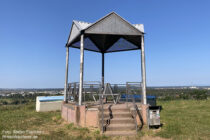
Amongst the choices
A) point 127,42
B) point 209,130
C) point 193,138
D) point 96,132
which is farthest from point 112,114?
point 127,42

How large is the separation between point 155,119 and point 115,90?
356 centimetres

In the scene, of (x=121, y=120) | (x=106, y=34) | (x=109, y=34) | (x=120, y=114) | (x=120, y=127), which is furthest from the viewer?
(x=106, y=34)

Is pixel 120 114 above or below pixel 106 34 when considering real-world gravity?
below

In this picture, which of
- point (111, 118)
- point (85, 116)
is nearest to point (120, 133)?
point (111, 118)

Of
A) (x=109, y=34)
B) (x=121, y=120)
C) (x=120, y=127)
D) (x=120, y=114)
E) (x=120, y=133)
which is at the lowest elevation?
(x=120, y=133)

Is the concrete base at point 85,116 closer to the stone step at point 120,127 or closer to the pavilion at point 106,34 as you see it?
the pavilion at point 106,34

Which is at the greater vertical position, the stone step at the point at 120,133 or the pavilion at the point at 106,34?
the pavilion at the point at 106,34

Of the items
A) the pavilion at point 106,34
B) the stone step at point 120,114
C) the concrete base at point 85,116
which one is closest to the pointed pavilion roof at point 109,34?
the pavilion at point 106,34

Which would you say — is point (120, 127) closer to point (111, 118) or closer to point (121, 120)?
point (121, 120)

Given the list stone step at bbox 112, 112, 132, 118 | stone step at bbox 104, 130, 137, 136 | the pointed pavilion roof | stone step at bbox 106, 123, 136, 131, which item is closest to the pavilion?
the pointed pavilion roof

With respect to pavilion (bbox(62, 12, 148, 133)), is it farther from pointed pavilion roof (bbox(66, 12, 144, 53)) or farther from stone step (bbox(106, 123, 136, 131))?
stone step (bbox(106, 123, 136, 131))

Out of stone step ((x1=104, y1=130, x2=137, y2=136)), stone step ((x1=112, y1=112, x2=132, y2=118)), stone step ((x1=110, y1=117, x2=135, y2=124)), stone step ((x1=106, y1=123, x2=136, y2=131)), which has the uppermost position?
stone step ((x1=112, y1=112, x2=132, y2=118))

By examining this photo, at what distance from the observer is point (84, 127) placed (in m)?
6.42

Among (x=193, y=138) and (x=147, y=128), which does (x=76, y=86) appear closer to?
(x=147, y=128)
